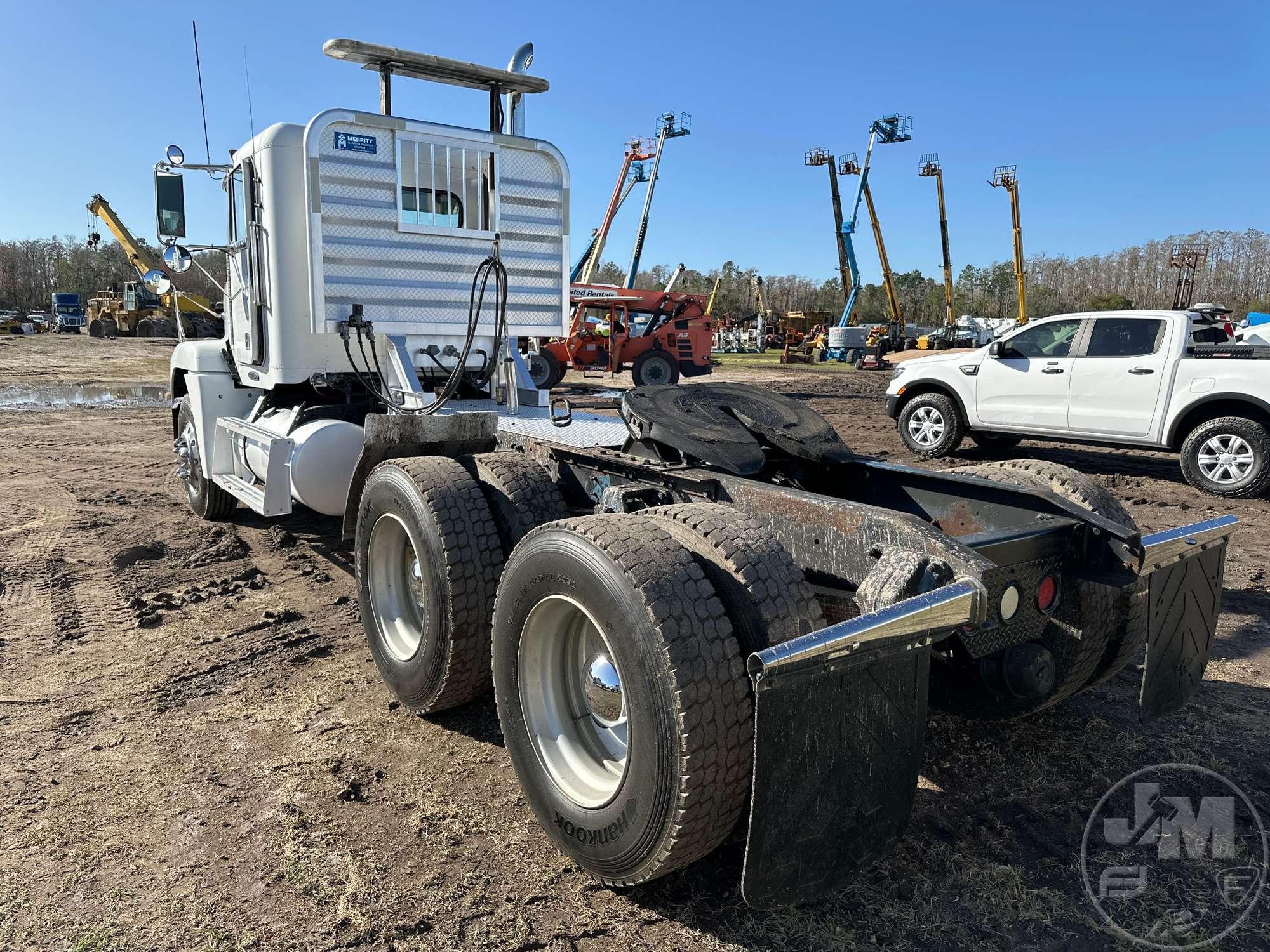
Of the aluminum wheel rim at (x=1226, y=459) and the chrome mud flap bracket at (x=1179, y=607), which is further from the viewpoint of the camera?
the aluminum wheel rim at (x=1226, y=459)

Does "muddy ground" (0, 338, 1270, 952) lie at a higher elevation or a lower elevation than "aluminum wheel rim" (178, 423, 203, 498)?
lower

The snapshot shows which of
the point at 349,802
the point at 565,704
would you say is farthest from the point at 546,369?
the point at 565,704

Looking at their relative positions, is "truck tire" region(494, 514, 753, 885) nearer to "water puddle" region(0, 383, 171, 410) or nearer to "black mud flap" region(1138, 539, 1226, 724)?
"black mud flap" region(1138, 539, 1226, 724)

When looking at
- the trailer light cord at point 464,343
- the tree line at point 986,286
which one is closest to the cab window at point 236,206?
the trailer light cord at point 464,343

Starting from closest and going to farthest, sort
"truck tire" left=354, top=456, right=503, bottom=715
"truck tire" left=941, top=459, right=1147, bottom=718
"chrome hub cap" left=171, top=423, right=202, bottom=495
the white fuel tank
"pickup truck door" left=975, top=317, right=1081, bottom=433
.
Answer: "truck tire" left=941, top=459, right=1147, bottom=718 < "truck tire" left=354, top=456, right=503, bottom=715 < the white fuel tank < "chrome hub cap" left=171, top=423, right=202, bottom=495 < "pickup truck door" left=975, top=317, right=1081, bottom=433

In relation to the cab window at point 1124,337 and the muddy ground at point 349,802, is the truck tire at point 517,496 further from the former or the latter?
the cab window at point 1124,337

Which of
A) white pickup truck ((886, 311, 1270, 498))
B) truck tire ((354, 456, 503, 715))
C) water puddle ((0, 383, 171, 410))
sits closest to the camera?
truck tire ((354, 456, 503, 715))

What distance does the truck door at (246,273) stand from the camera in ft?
18.9

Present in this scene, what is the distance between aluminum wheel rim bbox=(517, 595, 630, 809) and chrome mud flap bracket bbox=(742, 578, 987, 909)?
81 cm

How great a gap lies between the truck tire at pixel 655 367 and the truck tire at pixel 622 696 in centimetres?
1845

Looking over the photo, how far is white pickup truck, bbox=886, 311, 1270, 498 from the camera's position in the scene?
336 inches

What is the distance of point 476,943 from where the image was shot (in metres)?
2.45

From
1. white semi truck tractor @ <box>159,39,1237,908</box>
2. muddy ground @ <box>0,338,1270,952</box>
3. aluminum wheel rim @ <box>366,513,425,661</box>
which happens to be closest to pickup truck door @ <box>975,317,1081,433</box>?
muddy ground @ <box>0,338,1270,952</box>

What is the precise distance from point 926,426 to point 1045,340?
174 cm
